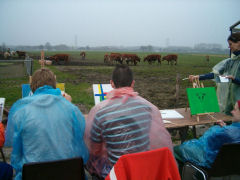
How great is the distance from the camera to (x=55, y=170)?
151 centimetres

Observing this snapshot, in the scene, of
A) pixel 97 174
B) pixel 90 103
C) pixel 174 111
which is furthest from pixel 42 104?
pixel 90 103

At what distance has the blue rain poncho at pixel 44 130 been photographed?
162cm

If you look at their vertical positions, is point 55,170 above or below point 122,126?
below

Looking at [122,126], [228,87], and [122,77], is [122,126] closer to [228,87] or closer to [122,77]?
[122,77]

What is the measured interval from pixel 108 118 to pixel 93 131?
22cm

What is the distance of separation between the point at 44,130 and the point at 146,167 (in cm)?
78

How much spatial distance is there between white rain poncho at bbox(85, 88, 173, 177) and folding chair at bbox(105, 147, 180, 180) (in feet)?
0.87

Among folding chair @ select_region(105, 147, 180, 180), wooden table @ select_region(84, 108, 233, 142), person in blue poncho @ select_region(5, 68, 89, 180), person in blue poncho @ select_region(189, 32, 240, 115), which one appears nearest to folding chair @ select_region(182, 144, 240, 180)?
folding chair @ select_region(105, 147, 180, 180)

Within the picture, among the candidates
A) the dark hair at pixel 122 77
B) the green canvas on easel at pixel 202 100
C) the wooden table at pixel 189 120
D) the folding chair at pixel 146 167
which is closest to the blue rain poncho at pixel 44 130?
the dark hair at pixel 122 77

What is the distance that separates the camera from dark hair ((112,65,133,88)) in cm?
184

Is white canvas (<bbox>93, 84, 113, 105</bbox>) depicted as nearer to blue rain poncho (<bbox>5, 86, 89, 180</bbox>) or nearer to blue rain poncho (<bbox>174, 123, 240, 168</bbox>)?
blue rain poncho (<bbox>174, 123, 240, 168</bbox>)

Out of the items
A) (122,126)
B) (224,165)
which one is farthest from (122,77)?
(224,165)

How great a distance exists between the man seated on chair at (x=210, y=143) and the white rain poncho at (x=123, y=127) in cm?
54

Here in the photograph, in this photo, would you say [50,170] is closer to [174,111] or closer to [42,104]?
[42,104]
